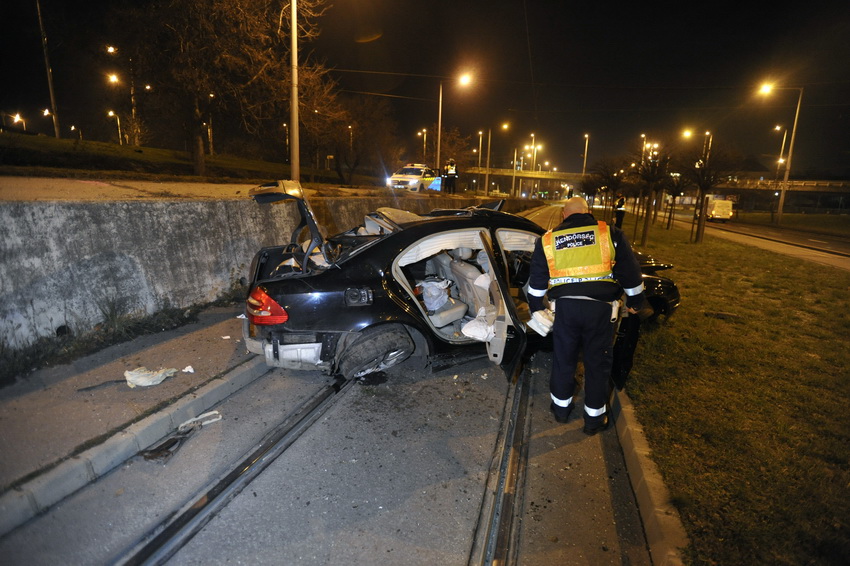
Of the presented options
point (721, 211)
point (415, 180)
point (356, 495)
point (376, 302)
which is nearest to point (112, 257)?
point (376, 302)

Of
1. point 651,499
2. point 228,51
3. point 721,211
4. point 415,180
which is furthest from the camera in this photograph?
point 721,211

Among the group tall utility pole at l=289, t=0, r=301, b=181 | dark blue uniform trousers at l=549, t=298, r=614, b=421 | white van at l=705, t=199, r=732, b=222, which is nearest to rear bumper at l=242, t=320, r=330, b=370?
dark blue uniform trousers at l=549, t=298, r=614, b=421

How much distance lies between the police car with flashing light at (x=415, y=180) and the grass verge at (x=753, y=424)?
1867 centimetres

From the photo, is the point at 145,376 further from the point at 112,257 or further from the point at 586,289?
the point at 586,289

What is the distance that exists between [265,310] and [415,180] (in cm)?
2158

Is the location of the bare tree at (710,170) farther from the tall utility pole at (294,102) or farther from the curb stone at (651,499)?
the curb stone at (651,499)

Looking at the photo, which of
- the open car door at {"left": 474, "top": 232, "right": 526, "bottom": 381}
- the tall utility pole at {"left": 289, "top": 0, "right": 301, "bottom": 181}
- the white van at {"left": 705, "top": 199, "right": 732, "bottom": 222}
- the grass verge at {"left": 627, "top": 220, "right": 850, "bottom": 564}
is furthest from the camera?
the white van at {"left": 705, "top": 199, "right": 732, "bottom": 222}

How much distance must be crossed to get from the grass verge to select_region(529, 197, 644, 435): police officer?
1.91ft

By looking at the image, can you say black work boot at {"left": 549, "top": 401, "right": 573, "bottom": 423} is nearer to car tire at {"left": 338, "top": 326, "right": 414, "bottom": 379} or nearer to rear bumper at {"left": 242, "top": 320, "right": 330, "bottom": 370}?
car tire at {"left": 338, "top": 326, "right": 414, "bottom": 379}

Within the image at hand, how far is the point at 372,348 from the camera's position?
4004 mm

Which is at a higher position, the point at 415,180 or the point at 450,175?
the point at 450,175

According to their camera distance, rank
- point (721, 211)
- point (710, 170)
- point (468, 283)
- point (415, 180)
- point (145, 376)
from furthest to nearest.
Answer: point (721, 211), point (415, 180), point (710, 170), point (468, 283), point (145, 376)

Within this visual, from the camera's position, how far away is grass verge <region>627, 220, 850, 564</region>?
101 inches

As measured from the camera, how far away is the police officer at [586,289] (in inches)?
139
